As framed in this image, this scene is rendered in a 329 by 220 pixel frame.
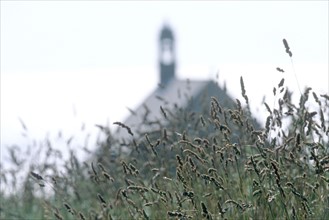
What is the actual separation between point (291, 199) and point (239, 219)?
0.26 meters

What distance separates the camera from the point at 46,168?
8016 mm

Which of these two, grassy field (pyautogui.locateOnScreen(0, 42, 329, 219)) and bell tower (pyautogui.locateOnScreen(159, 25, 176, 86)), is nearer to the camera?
grassy field (pyautogui.locateOnScreen(0, 42, 329, 219))

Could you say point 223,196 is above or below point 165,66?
above

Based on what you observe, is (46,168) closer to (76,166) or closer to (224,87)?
(76,166)

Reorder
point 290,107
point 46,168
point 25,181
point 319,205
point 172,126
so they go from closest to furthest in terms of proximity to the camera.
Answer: point 319,205
point 290,107
point 172,126
point 46,168
point 25,181

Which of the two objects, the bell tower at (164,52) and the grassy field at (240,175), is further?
the bell tower at (164,52)

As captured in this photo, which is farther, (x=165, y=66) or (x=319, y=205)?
(x=165, y=66)

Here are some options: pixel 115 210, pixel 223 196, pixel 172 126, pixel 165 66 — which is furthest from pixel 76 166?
pixel 165 66

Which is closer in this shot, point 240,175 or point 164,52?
point 240,175

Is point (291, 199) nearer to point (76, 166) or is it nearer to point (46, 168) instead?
point (76, 166)

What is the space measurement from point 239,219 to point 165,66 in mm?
31199

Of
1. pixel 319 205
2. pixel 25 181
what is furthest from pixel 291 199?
pixel 25 181

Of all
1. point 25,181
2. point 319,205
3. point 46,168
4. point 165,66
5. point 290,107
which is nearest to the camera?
point 319,205

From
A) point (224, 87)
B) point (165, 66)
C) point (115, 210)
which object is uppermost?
point (224, 87)
